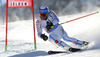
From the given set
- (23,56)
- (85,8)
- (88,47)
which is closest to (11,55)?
(23,56)

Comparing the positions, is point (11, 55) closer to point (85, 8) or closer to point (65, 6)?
point (85, 8)

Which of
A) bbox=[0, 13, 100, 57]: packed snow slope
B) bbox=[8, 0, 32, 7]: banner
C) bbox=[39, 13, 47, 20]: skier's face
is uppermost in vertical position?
bbox=[8, 0, 32, 7]: banner

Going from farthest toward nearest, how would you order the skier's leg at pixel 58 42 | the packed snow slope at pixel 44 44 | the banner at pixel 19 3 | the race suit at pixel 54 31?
the banner at pixel 19 3 → the race suit at pixel 54 31 → the skier's leg at pixel 58 42 → the packed snow slope at pixel 44 44

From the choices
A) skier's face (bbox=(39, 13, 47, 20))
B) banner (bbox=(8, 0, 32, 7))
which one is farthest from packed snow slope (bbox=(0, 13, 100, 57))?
banner (bbox=(8, 0, 32, 7))

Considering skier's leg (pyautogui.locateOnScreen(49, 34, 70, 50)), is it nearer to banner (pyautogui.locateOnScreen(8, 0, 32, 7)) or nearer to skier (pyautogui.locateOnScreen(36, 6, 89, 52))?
skier (pyautogui.locateOnScreen(36, 6, 89, 52))

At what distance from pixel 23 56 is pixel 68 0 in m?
18.4

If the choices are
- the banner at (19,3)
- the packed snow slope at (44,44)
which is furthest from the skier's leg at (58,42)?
the banner at (19,3)

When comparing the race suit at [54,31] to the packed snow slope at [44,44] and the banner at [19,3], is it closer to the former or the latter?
the packed snow slope at [44,44]

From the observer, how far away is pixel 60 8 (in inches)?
851

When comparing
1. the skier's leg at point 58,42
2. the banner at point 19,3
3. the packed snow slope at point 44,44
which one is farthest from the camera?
the banner at point 19,3

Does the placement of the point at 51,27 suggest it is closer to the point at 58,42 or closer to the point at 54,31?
the point at 54,31

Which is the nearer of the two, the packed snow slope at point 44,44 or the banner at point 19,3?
the packed snow slope at point 44,44

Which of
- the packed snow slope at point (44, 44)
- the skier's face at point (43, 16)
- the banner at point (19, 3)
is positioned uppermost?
the banner at point (19, 3)

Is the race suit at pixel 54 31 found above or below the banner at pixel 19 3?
below
